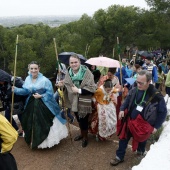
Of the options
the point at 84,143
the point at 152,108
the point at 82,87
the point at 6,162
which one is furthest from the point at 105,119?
the point at 6,162

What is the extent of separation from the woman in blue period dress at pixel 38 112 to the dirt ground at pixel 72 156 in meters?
0.18

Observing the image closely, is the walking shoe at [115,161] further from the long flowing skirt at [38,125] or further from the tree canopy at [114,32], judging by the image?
the tree canopy at [114,32]

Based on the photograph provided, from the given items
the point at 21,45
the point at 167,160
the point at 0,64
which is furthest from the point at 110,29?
the point at 167,160

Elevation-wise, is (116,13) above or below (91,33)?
above

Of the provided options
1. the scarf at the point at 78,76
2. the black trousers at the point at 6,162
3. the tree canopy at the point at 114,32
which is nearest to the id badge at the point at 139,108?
the scarf at the point at 78,76

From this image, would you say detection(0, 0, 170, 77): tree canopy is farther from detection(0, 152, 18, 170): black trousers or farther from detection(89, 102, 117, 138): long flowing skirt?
detection(0, 152, 18, 170): black trousers

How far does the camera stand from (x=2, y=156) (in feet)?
7.72

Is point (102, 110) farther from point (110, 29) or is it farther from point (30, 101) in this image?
point (110, 29)

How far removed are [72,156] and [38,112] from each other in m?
0.96

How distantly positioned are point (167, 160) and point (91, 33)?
19034 mm

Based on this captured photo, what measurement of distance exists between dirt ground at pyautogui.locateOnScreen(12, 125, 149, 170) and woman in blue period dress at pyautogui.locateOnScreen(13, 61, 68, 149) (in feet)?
0.59

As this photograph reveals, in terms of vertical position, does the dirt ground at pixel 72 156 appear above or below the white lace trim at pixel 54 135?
below

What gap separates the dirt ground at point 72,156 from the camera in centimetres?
355

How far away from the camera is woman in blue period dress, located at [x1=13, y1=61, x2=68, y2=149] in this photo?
3852 millimetres
